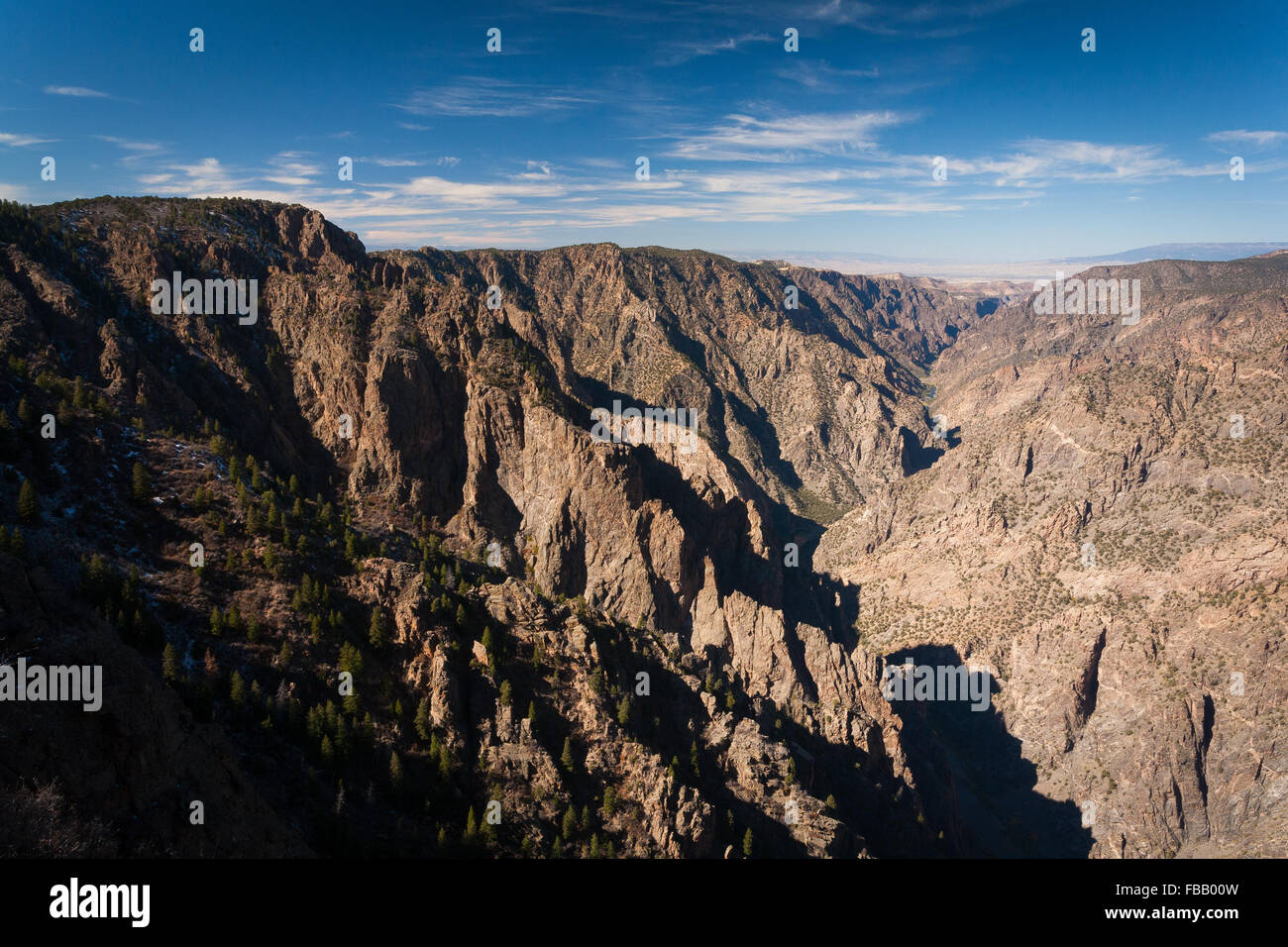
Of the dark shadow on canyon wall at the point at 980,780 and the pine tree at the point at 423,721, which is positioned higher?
the pine tree at the point at 423,721

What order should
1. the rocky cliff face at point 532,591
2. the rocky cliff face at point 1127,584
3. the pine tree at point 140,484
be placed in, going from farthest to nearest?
the rocky cliff face at point 1127,584, the pine tree at point 140,484, the rocky cliff face at point 532,591

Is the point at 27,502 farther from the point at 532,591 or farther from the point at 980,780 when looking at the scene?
the point at 980,780

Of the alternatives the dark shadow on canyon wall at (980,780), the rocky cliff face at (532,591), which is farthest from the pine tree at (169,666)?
the dark shadow on canyon wall at (980,780)

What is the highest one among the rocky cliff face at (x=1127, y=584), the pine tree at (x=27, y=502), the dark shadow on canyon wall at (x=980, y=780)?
the pine tree at (x=27, y=502)

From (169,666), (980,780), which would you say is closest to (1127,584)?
(980,780)

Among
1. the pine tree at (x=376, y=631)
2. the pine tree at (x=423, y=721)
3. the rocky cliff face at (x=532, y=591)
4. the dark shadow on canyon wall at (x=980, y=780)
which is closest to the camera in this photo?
the rocky cliff face at (x=532, y=591)

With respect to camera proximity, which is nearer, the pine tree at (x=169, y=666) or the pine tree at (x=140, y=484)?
the pine tree at (x=169, y=666)

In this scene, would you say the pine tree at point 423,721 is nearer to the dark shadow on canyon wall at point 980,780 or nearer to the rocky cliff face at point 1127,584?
the dark shadow on canyon wall at point 980,780
